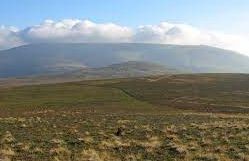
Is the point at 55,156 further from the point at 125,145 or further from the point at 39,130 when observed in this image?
the point at 39,130

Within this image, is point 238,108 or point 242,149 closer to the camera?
point 242,149

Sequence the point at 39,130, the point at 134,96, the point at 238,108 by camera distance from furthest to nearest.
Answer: the point at 134,96 → the point at 238,108 → the point at 39,130

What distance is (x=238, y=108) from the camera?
77.4 m

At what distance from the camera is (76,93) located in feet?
337

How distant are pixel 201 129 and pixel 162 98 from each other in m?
55.8

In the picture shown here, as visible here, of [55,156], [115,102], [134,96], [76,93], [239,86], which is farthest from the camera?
[239,86]

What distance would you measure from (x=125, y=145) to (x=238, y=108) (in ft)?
178

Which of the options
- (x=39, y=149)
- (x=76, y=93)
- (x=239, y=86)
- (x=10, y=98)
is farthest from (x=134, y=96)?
(x=39, y=149)

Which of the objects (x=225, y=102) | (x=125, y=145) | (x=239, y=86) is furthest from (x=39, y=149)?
(x=239, y=86)

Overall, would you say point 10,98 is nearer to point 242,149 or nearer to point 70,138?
point 70,138

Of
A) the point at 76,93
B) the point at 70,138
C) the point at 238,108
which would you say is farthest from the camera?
the point at 76,93

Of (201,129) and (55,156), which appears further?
(201,129)

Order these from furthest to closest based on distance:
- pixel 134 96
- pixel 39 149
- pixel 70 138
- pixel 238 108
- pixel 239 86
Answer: pixel 239 86 < pixel 134 96 < pixel 238 108 < pixel 70 138 < pixel 39 149

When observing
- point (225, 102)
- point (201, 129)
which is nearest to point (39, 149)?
point (201, 129)
